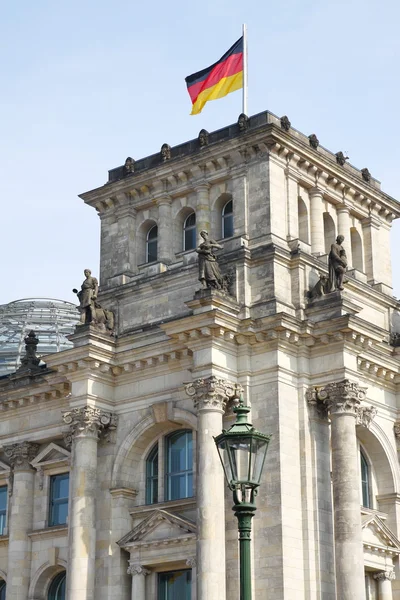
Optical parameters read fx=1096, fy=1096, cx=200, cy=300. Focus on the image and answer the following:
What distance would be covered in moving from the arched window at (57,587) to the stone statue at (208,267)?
1164 cm

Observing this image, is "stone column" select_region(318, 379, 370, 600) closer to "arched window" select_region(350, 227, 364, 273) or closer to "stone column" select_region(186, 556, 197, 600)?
"stone column" select_region(186, 556, 197, 600)

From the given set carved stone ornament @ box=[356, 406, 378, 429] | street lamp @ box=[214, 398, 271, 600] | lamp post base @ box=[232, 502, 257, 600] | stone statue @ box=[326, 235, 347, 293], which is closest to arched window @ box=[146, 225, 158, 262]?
stone statue @ box=[326, 235, 347, 293]

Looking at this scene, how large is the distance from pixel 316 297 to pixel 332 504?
21.1ft

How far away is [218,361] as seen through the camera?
3294 cm

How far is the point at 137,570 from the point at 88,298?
9.05m

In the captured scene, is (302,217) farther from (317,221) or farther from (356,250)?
(356,250)

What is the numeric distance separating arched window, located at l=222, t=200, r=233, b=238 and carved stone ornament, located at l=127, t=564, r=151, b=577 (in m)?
11.2

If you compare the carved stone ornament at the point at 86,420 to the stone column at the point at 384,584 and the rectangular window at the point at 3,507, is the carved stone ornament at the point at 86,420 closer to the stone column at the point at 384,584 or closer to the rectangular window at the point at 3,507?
the rectangular window at the point at 3,507

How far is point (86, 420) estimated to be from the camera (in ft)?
115

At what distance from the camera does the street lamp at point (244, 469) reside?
1731cm

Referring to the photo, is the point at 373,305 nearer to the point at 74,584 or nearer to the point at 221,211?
the point at 221,211

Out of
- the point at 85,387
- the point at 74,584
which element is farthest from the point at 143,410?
the point at 74,584

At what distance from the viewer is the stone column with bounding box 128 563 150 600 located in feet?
110

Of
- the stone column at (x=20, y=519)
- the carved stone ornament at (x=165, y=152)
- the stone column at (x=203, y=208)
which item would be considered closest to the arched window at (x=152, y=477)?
the stone column at (x=20, y=519)
